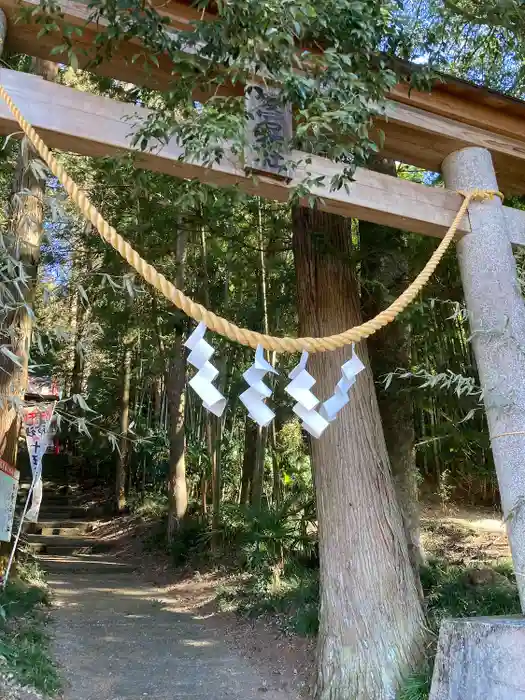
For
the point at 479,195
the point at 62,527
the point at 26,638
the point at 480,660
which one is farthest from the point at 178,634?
the point at 62,527

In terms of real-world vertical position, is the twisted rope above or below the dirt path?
above

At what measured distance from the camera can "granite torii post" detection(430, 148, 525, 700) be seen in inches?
80.4

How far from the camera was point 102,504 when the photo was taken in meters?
12.4

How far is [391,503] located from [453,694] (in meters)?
1.04

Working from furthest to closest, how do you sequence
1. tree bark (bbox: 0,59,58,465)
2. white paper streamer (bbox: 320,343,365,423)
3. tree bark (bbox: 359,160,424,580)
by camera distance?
tree bark (bbox: 359,160,424,580), tree bark (bbox: 0,59,58,465), white paper streamer (bbox: 320,343,365,423)

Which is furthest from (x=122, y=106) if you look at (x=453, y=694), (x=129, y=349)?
(x=129, y=349)

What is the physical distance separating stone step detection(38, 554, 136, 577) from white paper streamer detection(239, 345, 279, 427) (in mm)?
6688

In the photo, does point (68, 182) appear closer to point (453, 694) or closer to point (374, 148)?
point (374, 148)

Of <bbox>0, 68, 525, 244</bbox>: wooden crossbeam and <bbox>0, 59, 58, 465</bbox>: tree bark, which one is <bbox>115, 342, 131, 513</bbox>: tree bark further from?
<bbox>0, 68, 525, 244</bbox>: wooden crossbeam

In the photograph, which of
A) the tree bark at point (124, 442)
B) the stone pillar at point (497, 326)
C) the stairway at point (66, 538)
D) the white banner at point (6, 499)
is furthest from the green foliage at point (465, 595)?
the tree bark at point (124, 442)

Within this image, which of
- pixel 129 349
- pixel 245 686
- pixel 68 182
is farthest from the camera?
pixel 129 349

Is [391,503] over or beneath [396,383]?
beneath

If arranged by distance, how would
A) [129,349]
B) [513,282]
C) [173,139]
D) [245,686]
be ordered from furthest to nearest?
[129,349] < [245,686] < [513,282] < [173,139]

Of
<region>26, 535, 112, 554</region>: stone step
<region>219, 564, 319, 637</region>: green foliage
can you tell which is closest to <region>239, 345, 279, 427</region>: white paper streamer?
<region>219, 564, 319, 637</region>: green foliage
